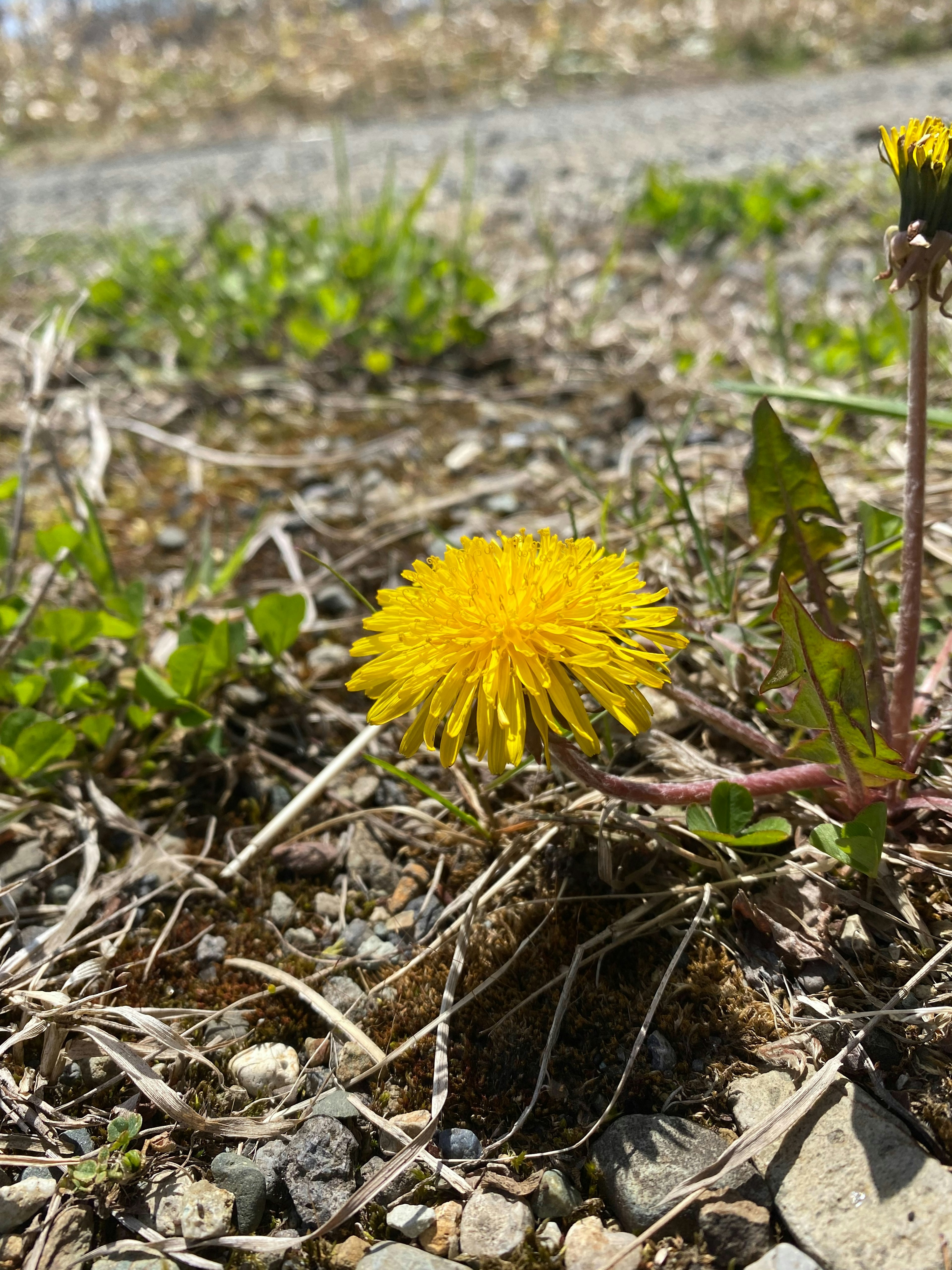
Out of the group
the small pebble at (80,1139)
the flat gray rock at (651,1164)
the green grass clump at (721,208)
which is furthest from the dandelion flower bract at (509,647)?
the green grass clump at (721,208)

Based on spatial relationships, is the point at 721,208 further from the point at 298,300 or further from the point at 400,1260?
the point at 400,1260

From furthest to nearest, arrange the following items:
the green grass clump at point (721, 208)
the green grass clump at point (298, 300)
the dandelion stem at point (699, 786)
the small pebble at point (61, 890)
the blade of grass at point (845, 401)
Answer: the green grass clump at point (721, 208)
the green grass clump at point (298, 300)
the blade of grass at point (845, 401)
the small pebble at point (61, 890)
the dandelion stem at point (699, 786)

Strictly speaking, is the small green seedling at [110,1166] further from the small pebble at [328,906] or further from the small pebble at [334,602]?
the small pebble at [334,602]

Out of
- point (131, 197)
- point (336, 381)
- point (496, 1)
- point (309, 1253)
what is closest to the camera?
point (309, 1253)

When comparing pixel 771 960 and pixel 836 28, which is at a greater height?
pixel 836 28

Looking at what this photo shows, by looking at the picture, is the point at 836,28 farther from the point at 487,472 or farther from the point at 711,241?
the point at 487,472

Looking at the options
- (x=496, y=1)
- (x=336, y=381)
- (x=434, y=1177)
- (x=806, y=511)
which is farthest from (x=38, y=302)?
(x=496, y=1)
